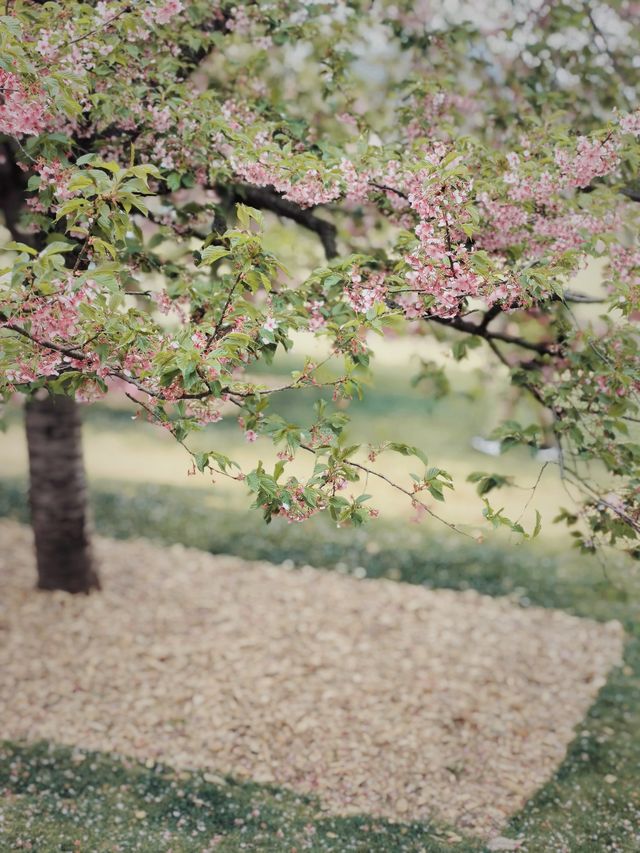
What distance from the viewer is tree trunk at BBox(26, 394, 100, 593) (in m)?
6.92

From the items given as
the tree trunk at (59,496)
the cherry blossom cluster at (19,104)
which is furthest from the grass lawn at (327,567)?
the cherry blossom cluster at (19,104)

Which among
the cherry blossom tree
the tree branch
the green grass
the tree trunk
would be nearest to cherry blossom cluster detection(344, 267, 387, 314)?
the cherry blossom tree

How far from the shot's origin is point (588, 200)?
4.21m

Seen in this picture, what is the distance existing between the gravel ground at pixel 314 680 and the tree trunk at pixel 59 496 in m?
0.24

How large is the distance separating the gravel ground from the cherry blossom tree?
2071mm

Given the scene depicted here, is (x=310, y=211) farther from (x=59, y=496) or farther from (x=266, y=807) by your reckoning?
(x=266, y=807)

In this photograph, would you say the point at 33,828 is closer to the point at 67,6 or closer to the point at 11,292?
the point at 11,292

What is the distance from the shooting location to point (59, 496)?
23.3ft

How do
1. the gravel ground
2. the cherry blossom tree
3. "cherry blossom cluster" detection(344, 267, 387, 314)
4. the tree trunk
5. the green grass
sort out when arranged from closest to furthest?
the cherry blossom tree, "cherry blossom cluster" detection(344, 267, 387, 314), the green grass, the gravel ground, the tree trunk

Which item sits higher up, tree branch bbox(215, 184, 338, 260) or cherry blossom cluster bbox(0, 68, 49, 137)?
cherry blossom cluster bbox(0, 68, 49, 137)

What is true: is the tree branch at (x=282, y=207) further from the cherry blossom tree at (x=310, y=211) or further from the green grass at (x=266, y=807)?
the green grass at (x=266, y=807)

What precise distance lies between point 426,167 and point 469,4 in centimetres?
328

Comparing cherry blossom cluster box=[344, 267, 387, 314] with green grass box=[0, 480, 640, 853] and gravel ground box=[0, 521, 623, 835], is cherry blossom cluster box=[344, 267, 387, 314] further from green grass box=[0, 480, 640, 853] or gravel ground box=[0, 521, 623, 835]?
gravel ground box=[0, 521, 623, 835]

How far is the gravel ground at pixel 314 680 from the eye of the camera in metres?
5.51
